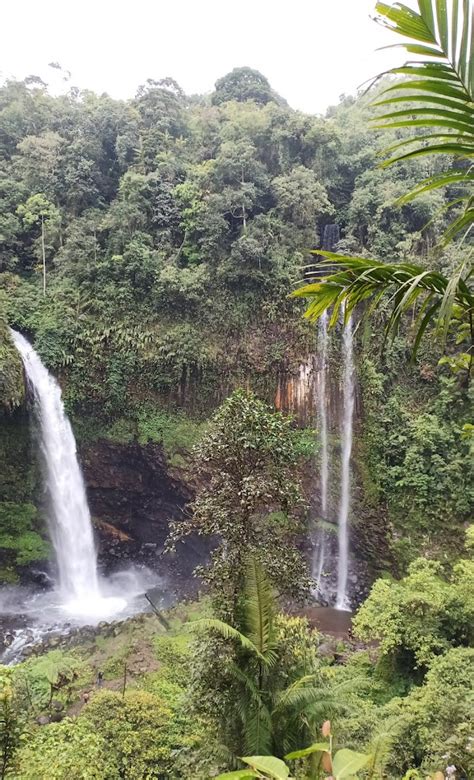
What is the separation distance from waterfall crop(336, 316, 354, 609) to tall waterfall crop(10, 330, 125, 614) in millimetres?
6585

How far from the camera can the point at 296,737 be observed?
4.30 metres

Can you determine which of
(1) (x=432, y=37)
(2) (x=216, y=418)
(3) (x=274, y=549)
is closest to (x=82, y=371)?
(2) (x=216, y=418)

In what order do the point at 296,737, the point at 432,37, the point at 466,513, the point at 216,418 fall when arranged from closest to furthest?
1. the point at 432,37
2. the point at 296,737
3. the point at 216,418
4. the point at 466,513

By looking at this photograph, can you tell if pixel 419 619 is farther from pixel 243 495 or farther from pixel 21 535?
pixel 21 535

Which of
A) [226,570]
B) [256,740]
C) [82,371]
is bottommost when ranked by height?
[256,740]

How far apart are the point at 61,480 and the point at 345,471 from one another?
7.99 meters

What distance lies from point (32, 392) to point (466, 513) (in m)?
11.4

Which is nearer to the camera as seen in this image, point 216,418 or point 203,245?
point 216,418

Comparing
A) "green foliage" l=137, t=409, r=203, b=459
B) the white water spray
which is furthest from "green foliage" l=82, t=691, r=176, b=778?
"green foliage" l=137, t=409, r=203, b=459

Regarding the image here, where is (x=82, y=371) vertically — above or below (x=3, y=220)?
below

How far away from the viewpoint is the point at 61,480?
43.8ft

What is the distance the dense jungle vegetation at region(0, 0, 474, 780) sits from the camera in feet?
15.4

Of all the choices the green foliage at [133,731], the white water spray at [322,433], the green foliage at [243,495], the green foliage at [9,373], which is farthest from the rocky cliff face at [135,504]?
the green foliage at [133,731]

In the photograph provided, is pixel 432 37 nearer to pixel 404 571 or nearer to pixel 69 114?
pixel 404 571
